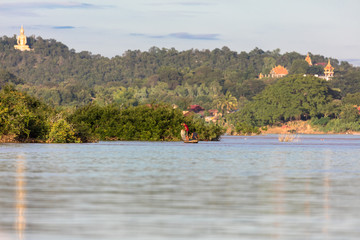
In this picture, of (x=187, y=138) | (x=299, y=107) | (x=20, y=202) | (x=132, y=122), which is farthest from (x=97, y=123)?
(x=299, y=107)

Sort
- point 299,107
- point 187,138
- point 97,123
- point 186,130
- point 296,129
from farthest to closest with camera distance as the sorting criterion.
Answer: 1. point 299,107
2. point 296,129
3. point 97,123
4. point 186,130
5. point 187,138

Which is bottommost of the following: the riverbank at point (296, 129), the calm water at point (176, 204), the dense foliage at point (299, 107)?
the riverbank at point (296, 129)

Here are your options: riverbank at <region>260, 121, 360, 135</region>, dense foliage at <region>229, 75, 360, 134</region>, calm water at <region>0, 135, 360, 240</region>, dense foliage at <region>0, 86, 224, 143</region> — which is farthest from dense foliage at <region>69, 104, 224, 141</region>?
dense foliage at <region>229, 75, 360, 134</region>

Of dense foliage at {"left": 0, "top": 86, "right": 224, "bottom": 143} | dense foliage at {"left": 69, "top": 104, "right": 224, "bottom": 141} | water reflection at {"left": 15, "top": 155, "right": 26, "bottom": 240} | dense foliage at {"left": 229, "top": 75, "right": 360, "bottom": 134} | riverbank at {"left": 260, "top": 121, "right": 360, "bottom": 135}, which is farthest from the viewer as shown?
dense foliage at {"left": 229, "top": 75, "right": 360, "bottom": 134}

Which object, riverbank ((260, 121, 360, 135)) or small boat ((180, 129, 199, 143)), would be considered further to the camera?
riverbank ((260, 121, 360, 135))

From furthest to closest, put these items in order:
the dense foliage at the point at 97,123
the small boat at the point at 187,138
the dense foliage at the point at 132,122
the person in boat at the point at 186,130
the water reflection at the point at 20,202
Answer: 1. the dense foliage at the point at 132,122
2. the person in boat at the point at 186,130
3. the small boat at the point at 187,138
4. the dense foliage at the point at 97,123
5. the water reflection at the point at 20,202

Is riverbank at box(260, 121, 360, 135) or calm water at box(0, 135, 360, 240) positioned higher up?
calm water at box(0, 135, 360, 240)

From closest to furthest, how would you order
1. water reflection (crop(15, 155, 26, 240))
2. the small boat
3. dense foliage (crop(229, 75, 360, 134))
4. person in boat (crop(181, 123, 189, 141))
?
water reflection (crop(15, 155, 26, 240)), the small boat, person in boat (crop(181, 123, 189, 141)), dense foliage (crop(229, 75, 360, 134))

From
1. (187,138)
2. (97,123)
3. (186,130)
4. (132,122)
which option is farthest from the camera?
(132,122)

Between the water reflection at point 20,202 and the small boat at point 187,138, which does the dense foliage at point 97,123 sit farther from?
the water reflection at point 20,202

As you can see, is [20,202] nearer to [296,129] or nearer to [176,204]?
[176,204]

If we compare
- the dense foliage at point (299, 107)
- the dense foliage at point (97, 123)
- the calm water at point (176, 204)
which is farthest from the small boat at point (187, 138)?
the dense foliage at point (299, 107)

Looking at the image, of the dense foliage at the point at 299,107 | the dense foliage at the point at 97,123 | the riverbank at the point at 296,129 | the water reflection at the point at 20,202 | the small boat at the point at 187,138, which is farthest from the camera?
the dense foliage at the point at 299,107

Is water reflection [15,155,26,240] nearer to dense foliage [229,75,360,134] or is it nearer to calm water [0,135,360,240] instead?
calm water [0,135,360,240]
